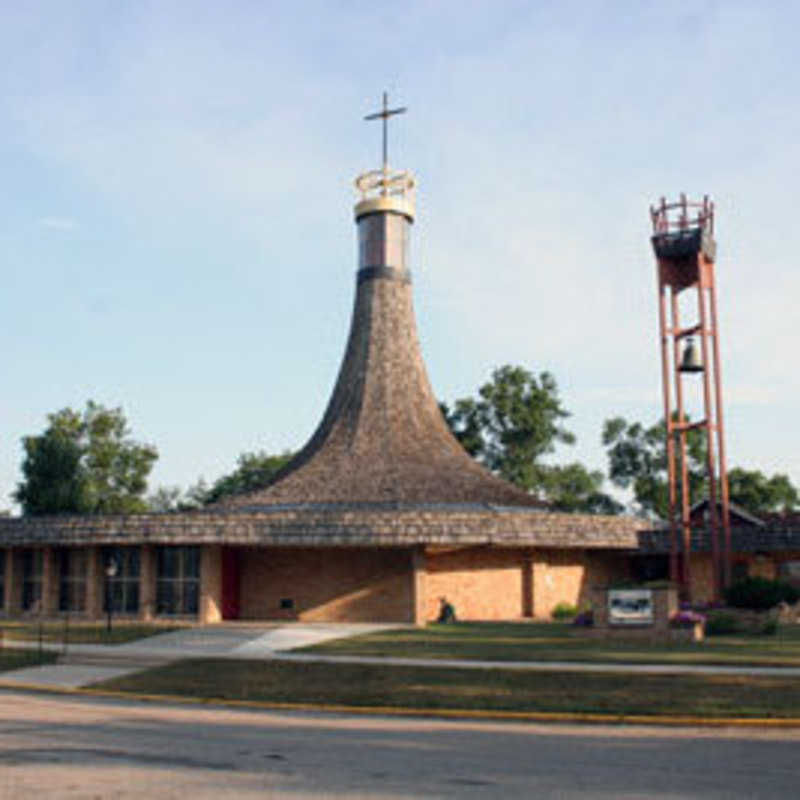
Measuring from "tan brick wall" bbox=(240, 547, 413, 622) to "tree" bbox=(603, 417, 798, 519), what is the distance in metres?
39.4

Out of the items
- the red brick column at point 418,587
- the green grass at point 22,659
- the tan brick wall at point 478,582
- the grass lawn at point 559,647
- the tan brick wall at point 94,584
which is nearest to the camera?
the grass lawn at point 559,647

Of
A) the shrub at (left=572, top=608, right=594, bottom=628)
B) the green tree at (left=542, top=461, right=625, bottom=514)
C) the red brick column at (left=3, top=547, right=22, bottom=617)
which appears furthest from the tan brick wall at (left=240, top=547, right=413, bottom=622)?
the green tree at (left=542, top=461, right=625, bottom=514)

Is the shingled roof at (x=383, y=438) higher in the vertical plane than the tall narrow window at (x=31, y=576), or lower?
higher

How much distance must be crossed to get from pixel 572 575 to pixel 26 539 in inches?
794

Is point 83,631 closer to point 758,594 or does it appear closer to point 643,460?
point 758,594

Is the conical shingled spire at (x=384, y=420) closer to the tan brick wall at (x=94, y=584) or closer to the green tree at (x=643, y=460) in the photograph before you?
the tan brick wall at (x=94, y=584)

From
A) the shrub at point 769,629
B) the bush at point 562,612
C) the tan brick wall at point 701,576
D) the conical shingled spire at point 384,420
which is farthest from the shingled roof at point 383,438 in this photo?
the shrub at point 769,629

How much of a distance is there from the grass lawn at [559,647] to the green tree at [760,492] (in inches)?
1715

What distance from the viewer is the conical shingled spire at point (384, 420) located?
3741 centimetres

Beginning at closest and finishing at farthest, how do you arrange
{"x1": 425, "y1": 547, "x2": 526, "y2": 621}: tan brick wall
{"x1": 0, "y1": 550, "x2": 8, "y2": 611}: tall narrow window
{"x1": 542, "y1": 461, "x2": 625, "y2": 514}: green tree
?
{"x1": 425, "y1": 547, "x2": 526, "y2": 621}: tan brick wall → {"x1": 0, "y1": 550, "x2": 8, "y2": 611}: tall narrow window → {"x1": 542, "y1": 461, "x2": 625, "y2": 514}: green tree

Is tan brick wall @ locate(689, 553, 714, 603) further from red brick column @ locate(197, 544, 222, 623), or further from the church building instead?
red brick column @ locate(197, 544, 222, 623)

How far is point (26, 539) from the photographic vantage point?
34250 mm

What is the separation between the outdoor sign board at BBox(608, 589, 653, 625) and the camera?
24.5 meters

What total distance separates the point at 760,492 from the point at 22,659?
189 feet
